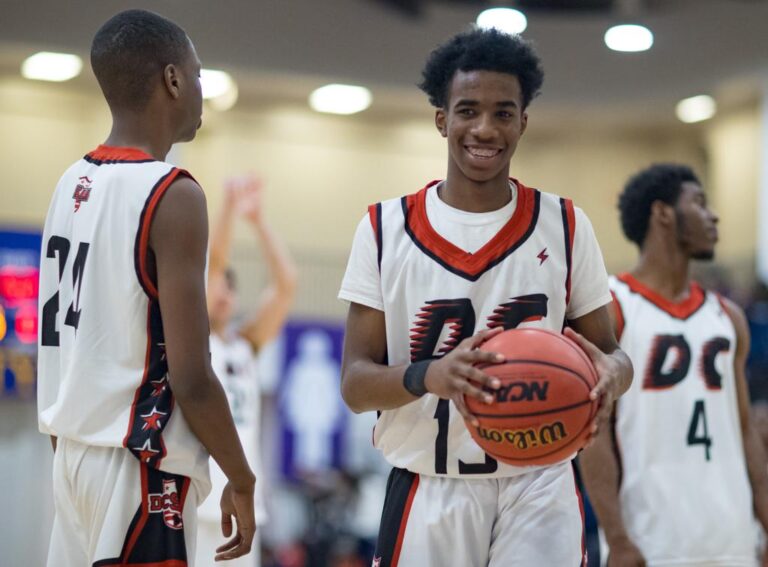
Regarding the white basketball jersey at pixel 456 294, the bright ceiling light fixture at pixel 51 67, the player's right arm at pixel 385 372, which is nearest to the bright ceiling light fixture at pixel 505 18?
the bright ceiling light fixture at pixel 51 67

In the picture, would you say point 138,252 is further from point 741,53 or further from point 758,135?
point 758,135

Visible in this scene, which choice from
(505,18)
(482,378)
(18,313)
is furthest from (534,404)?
(505,18)

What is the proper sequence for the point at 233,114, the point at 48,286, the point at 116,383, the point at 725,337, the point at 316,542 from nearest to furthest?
the point at 116,383
the point at 48,286
the point at 725,337
the point at 316,542
the point at 233,114

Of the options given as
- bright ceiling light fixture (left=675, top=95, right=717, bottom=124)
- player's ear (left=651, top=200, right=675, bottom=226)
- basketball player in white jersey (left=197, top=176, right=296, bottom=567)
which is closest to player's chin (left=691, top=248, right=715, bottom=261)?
player's ear (left=651, top=200, right=675, bottom=226)

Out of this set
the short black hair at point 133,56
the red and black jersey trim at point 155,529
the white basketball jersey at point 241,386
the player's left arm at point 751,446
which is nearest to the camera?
the red and black jersey trim at point 155,529

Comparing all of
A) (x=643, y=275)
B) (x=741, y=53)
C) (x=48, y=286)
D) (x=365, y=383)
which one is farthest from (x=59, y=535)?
(x=741, y=53)

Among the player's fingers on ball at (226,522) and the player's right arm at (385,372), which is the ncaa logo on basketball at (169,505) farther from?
the player's right arm at (385,372)

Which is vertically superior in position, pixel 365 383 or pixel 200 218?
pixel 200 218

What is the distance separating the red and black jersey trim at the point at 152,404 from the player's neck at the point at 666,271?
2809 millimetres

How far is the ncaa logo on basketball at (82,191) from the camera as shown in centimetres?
343

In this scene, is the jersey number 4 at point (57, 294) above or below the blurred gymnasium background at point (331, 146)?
below

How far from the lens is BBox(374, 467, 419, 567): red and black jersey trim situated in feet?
11.8

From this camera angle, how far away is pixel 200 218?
3.31 m

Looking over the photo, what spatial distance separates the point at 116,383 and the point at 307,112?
15.0 metres
